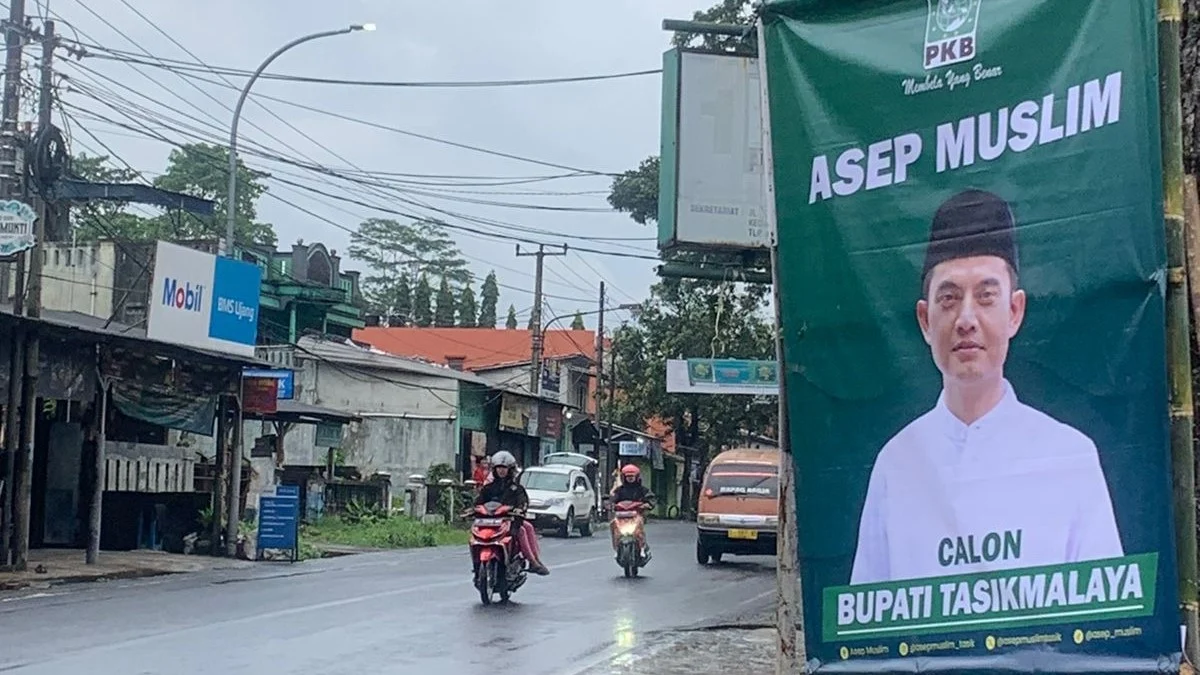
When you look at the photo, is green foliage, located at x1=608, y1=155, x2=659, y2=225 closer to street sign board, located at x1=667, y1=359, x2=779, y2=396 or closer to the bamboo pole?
street sign board, located at x1=667, y1=359, x2=779, y2=396

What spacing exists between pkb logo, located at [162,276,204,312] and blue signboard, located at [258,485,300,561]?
146 inches

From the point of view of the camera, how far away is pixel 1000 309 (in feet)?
13.3

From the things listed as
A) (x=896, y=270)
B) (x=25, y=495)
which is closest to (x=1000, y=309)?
(x=896, y=270)

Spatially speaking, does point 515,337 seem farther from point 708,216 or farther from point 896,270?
point 896,270

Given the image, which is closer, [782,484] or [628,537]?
[782,484]

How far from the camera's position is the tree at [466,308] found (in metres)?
88.9

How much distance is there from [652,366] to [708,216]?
1639 inches

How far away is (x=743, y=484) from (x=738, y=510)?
0.53 m

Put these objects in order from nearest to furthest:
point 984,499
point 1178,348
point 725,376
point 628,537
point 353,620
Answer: point 1178,348 → point 984,499 → point 353,620 → point 725,376 → point 628,537

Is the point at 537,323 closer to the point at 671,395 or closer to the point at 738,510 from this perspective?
the point at 671,395

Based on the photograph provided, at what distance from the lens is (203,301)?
2450 centimetres

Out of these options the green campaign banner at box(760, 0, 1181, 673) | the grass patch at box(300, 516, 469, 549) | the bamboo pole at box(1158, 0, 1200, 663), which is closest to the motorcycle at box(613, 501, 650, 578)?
the grass patch at box(300, 516, 469, 549)

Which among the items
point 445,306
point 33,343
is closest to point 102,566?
point 33,343

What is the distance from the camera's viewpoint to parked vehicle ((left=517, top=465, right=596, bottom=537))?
36750 mm
